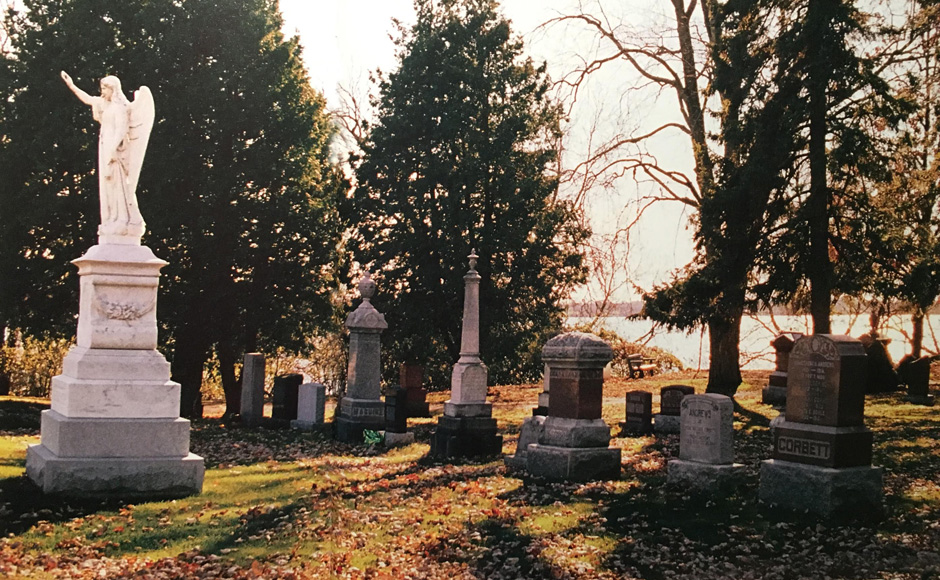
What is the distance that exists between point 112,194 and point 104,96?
1.27 m

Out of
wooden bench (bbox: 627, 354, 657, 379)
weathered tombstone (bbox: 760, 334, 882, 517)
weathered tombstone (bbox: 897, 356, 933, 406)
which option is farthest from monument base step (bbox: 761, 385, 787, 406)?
weathered tombstone (bbox: 760, 334, 882, 517)

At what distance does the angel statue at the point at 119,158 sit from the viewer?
10.5 m

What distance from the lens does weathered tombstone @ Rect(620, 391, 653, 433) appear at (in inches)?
702

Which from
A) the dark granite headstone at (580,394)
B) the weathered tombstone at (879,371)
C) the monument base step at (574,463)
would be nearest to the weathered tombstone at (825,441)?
the monument base step at (574,463)

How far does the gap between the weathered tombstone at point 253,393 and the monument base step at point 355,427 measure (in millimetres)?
2948

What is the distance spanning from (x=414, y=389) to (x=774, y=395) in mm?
9338

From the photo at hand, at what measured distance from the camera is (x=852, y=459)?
393 inches

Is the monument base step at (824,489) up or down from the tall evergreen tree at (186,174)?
down

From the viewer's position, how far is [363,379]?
18.5 m

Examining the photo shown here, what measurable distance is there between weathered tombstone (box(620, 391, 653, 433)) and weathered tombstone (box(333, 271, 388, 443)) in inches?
209

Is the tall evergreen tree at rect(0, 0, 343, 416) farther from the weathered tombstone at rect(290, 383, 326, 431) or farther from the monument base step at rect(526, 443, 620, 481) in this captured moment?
the monument base step at rect(526, 443, 620, 481)

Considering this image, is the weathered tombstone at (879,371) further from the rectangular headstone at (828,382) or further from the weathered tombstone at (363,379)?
the rectangular headstone at (828,382)


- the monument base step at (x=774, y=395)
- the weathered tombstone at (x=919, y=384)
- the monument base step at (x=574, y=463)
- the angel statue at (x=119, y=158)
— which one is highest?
the angel statue at (x=119, y=158)

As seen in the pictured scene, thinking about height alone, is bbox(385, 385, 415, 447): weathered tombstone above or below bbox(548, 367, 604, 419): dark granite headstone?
below
